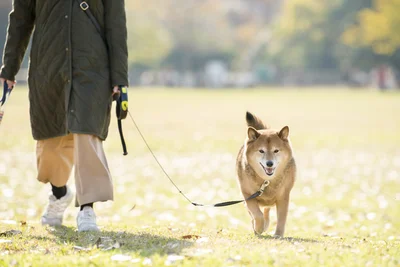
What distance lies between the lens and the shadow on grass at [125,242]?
5.19 meters

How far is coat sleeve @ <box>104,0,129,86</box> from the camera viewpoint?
6227mm

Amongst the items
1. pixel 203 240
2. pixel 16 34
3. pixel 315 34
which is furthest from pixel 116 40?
pixel 315 34

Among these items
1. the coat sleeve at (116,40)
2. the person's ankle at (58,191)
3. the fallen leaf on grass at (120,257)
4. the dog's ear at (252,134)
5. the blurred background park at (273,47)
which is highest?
the coat sleeve at (116,40)

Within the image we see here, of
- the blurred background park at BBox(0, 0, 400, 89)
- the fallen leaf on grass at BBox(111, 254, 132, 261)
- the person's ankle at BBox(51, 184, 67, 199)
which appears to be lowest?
the blurred background park at BBox(0, 0, 400, 89)

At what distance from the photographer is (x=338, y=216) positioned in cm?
970

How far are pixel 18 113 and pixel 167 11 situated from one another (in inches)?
2385

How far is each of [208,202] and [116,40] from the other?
478cm

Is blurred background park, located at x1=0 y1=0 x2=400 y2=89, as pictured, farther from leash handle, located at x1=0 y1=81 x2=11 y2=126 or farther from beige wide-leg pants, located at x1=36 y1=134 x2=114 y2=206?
beige wide-leg pants, located at x1=36 y1=134 x2=114 y2=206

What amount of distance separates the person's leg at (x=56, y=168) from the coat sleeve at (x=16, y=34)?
0.70m

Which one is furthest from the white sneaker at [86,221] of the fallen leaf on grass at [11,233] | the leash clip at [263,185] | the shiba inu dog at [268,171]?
the leash clip at [263,185]

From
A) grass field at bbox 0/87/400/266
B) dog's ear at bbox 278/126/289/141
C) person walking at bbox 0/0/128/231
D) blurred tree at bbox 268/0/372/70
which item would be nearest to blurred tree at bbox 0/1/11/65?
blurred tree at bbox 268/0/372/70

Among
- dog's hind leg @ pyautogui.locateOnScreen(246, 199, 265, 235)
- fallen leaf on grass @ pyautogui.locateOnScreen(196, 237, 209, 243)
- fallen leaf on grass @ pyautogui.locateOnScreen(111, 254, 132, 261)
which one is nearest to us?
fallen leaf on grass @ pyautogui.locateOnScreen(111, 254, 132, 261)

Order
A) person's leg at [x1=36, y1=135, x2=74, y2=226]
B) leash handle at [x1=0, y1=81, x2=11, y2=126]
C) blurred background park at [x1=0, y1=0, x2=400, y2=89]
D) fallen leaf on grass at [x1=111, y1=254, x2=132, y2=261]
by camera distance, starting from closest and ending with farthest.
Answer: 1. fallen leaf on grass at [x1=111, y1=254, x2=132, y2=261]
2. leash handle at [x1=0, y1=81, x2=11, y2=126]
3. person's leg at [x1=36, y1=135, x2=74, y2=226]
4. blurred background park at [x1=0, y1=0, x2=400, y2=89]

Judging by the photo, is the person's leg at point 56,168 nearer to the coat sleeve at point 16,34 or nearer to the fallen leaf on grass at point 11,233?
the coat sleeve at point 16,34
